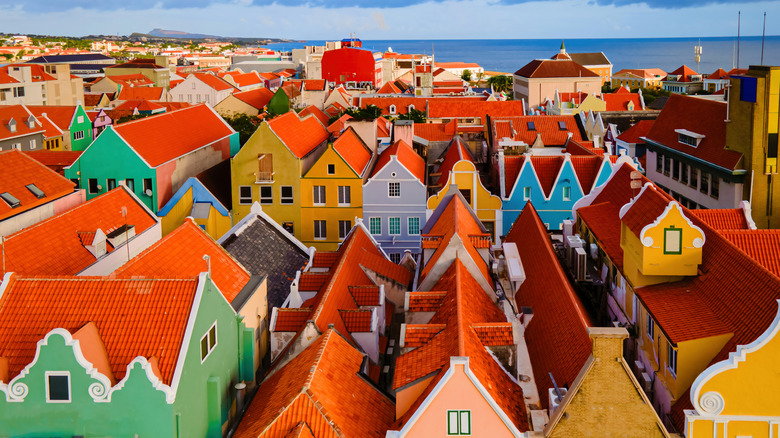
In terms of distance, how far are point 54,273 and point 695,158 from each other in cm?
3880

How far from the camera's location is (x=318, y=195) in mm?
52281

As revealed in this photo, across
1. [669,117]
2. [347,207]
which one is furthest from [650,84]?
[347,207]

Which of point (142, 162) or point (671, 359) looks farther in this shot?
point (142, 162)

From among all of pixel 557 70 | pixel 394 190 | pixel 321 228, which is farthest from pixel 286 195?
pixel 557 70

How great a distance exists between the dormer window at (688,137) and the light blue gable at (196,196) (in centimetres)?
3096

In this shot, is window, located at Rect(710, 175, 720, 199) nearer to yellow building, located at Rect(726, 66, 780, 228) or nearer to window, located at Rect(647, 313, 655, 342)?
yellow building, located at Rect(726, 66, 780, 228)

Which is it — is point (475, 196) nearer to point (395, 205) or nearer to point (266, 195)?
point (395, 205)

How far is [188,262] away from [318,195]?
24.7 metres

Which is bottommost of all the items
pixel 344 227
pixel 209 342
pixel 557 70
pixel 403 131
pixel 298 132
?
pixel 344 227

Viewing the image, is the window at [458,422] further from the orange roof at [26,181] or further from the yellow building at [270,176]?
the yellow building at [270,176]

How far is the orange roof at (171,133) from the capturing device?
51406 millimetres

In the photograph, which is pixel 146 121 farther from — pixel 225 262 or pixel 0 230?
pixel 225 262

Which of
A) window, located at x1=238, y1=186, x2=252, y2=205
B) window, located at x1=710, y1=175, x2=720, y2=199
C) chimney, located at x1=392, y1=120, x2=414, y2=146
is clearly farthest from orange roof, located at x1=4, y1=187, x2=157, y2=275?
window, located at x1=710, y1=175, x2=720, y2=199

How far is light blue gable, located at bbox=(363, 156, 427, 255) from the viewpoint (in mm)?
50719
